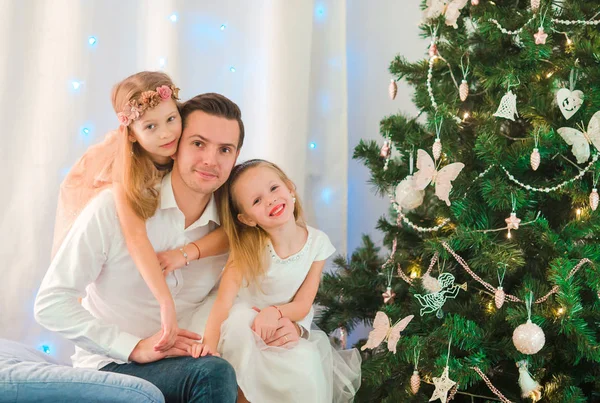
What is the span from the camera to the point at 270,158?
2467 mm

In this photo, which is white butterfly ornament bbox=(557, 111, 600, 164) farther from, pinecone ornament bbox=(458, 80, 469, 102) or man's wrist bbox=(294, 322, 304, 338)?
man's wrist bbox=(294, 322, 304, 338)

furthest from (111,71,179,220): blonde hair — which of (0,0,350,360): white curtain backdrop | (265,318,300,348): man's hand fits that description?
(0,0,350,360): white curtain backdrop

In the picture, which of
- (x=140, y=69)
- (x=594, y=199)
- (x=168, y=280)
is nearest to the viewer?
(x=594, y=199)

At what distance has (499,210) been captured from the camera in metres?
1.72

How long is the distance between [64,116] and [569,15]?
5.34 ft

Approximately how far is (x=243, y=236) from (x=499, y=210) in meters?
0.70

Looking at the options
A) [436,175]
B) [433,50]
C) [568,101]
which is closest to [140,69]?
[433,50]

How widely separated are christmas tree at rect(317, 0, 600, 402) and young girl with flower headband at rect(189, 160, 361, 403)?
17cm

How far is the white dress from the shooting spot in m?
1.62

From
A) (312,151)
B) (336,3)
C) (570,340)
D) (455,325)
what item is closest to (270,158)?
(312,151)

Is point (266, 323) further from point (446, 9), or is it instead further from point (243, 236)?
point (446, 9)

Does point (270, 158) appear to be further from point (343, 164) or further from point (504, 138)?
point (504, 138)

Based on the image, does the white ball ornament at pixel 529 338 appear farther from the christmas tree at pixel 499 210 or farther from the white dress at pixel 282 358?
the white dress at pixel 282 358

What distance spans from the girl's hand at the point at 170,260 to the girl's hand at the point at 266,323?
0.82 ft
